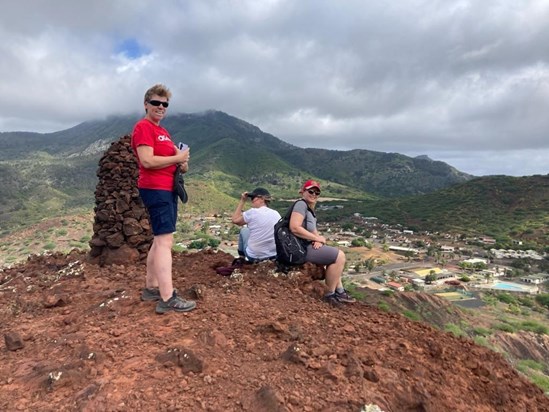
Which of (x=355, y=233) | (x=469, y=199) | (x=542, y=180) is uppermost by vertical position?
(x=542, y=180)

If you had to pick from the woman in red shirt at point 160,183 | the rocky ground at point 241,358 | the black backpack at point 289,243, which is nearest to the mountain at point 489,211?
the black backpack at point 289,243

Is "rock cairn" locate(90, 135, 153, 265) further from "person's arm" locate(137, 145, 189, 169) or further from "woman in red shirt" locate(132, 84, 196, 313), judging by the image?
"person's arm" locate(137, 145, 189, 169)

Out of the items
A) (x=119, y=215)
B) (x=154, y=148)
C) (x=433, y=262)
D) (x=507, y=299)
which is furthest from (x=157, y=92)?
(x=433, y=262)

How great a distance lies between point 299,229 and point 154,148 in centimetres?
205

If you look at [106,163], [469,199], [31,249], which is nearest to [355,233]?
[469,199]

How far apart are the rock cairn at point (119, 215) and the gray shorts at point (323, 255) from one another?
4.22m

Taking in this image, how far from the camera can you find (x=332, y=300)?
17.0 ft

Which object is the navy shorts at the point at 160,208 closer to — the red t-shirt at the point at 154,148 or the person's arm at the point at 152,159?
the red t-shirt at the point at 154,148

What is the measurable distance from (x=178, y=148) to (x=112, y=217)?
4.64 metres

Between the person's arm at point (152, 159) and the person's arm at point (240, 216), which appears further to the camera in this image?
the person's arm at point (240, 216)

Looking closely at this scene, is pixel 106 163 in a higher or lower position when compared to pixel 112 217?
higher

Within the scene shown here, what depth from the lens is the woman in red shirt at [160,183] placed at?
402 centimetres

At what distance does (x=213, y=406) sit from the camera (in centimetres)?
278

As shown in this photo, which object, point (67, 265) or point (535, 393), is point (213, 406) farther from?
point (67, 265)
